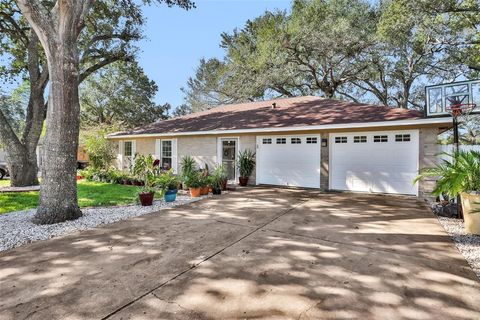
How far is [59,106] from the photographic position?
5547 millimetres

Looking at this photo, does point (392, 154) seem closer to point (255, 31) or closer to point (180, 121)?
point (180, 121)

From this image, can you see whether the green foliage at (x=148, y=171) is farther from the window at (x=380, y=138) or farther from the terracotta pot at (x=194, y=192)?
the window at (x=380, y=138)

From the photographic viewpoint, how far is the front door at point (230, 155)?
472 inches

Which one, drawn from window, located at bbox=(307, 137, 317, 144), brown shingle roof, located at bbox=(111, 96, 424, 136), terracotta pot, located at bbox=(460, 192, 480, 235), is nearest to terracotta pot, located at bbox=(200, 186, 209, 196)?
brown shingle roof, located at bbox=(111, 96, 424, 136)

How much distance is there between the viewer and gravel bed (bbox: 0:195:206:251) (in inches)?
182

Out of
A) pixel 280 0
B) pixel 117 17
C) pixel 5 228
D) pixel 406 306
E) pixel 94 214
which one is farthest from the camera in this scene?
pixel 280 0

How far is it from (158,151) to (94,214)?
7.95 meters

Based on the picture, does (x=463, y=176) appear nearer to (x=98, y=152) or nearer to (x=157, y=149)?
(x=157, y=149)

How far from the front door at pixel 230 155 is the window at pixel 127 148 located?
6.51m

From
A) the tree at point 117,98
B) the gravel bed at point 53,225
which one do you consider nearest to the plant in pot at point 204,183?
the gravel bed at point 53,225

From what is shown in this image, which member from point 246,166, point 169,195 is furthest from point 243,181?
point 169,195

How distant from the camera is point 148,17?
40.3ft

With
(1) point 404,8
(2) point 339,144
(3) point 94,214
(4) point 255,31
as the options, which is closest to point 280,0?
(4) point 255,31

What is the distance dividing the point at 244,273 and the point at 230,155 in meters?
8.96
